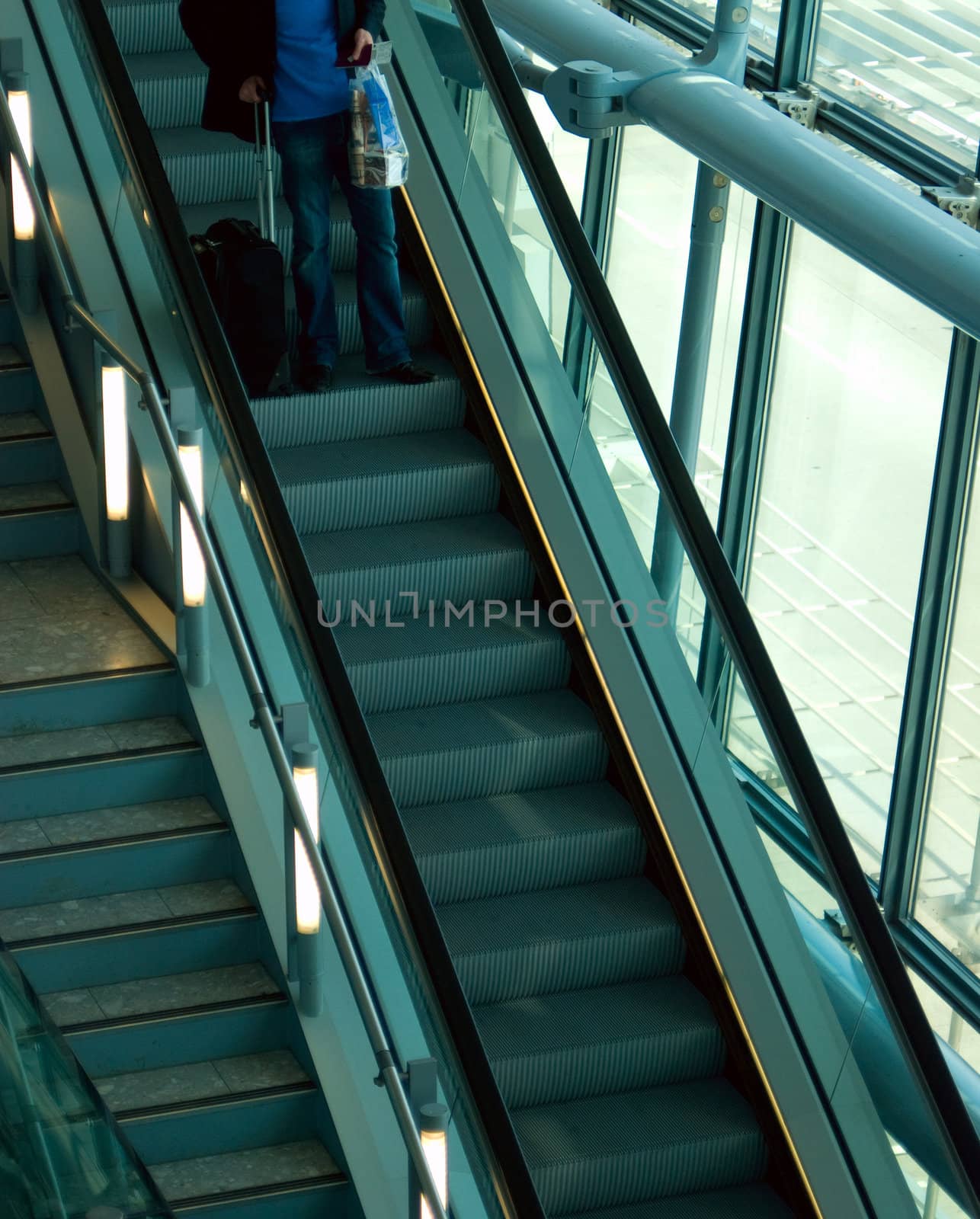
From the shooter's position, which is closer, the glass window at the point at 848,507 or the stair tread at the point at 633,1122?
the stair tread at the point at 633,1122

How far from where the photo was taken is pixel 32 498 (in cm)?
683

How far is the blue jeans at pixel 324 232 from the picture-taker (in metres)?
7.15

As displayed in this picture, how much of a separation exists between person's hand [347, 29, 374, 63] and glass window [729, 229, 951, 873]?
2584 mm

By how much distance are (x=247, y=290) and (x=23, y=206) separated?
0.81 metres

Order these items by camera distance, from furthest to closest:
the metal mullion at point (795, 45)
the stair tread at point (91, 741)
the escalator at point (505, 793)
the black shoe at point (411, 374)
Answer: the metal mullion at point (795, 45)
the black shoe at point (411, 374)
the escalator at point (505, 793)
the stair tread at point (91, 741)

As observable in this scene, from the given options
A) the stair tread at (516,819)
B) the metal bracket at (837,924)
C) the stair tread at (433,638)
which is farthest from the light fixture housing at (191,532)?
the metal bracket at (837,924)

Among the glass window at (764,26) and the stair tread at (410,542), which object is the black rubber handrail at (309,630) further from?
the glass window at (764,26)

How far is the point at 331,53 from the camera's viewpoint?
7.03m

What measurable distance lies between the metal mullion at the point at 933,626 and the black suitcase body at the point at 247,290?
2.65 metres

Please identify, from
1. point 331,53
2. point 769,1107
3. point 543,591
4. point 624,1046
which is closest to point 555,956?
point 624,1046

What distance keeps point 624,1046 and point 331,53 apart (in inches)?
143

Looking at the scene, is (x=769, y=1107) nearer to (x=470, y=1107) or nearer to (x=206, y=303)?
(x=470, y=1107)

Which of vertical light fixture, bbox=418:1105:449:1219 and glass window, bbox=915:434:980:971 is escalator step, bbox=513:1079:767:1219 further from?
glass window, bbox=915:434:980:971

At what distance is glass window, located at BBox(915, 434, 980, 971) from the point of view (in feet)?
25.9
